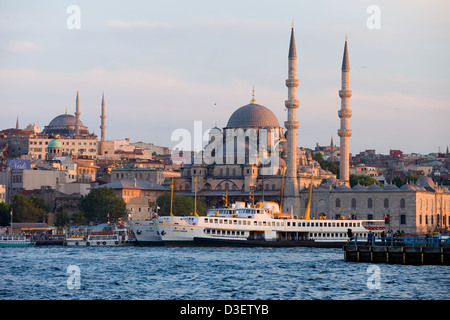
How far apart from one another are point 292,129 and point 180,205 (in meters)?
12.3

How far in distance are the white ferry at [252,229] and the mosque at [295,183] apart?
12.4 m

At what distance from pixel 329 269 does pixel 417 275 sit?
6.04 metres

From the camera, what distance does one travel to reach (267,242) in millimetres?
67500

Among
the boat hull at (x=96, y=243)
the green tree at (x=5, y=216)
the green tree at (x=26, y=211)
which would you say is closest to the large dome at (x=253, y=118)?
the green tree at (x=26, y=211)

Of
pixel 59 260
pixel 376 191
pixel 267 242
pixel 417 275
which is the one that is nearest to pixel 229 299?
pixel 417 275

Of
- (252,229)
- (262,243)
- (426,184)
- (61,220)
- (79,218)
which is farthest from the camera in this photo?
(426,184)

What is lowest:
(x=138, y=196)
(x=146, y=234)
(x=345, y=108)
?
(x=146, y=234)

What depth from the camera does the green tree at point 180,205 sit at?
291 ft

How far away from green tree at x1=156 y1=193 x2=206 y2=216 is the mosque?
1.49 metres

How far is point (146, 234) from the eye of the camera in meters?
69.9

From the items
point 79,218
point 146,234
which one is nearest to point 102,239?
point 146,234

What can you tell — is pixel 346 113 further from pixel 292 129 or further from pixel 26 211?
pixel 26 211

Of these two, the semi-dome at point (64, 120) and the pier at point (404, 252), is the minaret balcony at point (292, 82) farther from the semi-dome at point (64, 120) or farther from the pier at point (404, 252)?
the semi-dome at point (64, 120)

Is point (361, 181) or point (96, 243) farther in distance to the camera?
point (361, 181)
